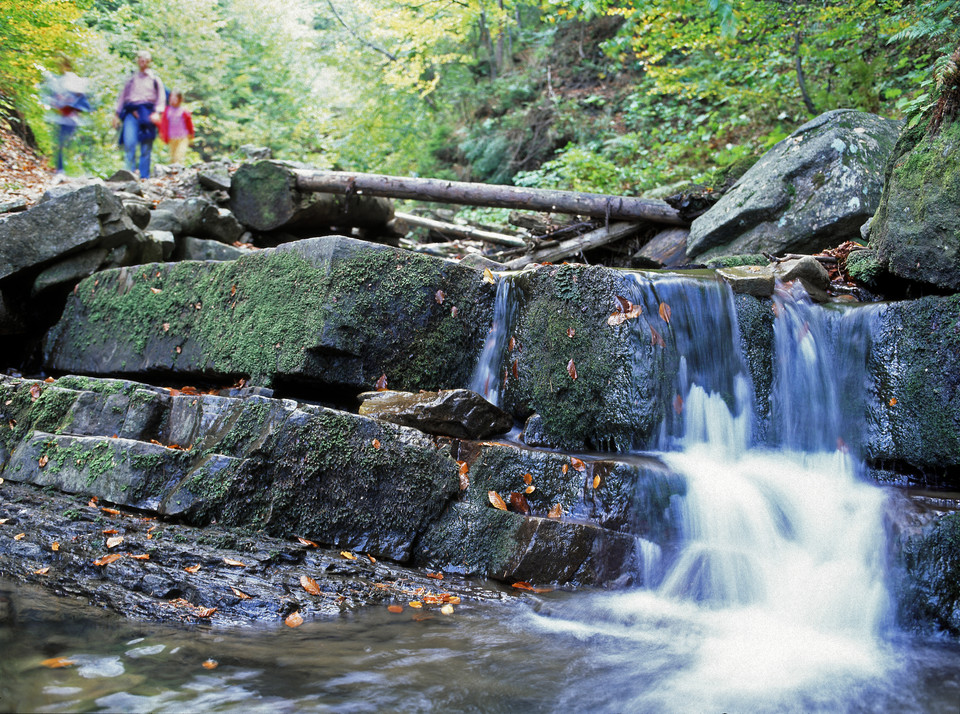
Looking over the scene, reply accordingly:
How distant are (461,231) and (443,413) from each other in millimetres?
6852

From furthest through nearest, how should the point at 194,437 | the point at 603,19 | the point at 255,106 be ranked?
the point at 255,106 → the point at 603,19 → the point at 194,437

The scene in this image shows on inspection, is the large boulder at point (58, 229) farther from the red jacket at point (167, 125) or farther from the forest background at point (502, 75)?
the red jacket at point (167, 125)

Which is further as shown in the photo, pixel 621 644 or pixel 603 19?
pixel 603 19

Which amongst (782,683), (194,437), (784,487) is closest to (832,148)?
(784,487)

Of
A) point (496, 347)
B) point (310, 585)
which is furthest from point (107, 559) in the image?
point (496, 347)

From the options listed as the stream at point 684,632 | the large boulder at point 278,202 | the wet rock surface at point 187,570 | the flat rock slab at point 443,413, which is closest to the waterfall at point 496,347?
the flat rock slab at point 443,413

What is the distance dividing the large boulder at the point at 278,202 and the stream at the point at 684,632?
5429 millimetres

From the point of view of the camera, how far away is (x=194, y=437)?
15.0 ft

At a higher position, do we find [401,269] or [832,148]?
[832,148]

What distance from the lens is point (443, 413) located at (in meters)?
4.68

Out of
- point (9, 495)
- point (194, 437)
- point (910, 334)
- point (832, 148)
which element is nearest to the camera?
point (9, 495)

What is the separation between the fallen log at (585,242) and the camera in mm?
8641

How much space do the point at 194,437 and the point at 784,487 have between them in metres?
4.02

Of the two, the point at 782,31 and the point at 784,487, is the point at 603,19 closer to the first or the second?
the point at 782,31
